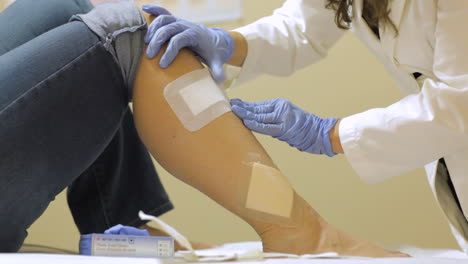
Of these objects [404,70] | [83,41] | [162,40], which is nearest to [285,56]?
[404,70]

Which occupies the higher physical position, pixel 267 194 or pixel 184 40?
pixel 184 40

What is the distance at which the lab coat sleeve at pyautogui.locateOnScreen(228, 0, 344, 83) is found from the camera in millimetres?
1519

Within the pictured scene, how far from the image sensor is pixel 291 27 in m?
1.56

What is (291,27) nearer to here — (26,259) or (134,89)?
(134,89)

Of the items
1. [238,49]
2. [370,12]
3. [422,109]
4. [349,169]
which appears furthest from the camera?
[349,169]

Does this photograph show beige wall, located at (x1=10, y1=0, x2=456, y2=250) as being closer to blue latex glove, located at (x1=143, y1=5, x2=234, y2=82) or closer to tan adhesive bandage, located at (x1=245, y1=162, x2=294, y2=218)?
blue latex glove, located at (x1=143, y1=5, x2=234, y2=82)

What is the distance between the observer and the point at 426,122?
1133 mm

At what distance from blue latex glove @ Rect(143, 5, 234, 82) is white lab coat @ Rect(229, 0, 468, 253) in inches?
12.8

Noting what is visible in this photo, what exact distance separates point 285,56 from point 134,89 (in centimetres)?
59

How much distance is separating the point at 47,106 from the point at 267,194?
1.45ft

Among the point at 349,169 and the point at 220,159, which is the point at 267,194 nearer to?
the point at 220,159

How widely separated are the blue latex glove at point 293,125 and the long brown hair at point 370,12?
245 mm

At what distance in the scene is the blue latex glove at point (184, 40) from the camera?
1090mm

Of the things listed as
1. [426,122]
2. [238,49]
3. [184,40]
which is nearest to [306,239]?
[426,122]
